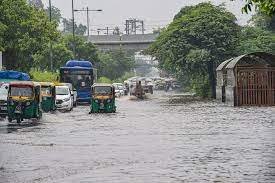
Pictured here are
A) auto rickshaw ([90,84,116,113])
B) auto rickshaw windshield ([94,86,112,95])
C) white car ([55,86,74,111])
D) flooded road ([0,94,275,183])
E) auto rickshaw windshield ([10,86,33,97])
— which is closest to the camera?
flooded road ([0,94,275,183])

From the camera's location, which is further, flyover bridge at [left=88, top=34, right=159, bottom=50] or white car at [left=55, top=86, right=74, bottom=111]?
flyover bridge at [left=88, top=34, right=159, bottom=50]

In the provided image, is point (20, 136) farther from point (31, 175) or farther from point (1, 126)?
point (31, 175)

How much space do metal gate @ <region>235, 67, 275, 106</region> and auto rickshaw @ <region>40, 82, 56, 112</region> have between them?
1460cm

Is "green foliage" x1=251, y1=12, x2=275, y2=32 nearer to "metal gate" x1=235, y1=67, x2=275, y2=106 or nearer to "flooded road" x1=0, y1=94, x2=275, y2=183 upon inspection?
"metal gate" x1=235, y1=67, x2=275, y2=106

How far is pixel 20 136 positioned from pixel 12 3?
31.4 meters

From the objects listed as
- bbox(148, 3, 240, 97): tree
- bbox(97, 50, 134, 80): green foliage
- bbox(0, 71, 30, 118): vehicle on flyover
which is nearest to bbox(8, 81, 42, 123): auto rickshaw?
bbox(0, 71, 30, 118): vehicle on flyover

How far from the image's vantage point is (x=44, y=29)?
194ft

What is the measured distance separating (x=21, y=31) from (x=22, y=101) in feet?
78.0

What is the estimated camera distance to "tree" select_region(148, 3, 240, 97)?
71.6m

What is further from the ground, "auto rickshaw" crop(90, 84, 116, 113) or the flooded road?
"auto rickshaw" crop(90, 84, 116, 113)

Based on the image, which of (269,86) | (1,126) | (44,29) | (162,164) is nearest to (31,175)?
(162,164)

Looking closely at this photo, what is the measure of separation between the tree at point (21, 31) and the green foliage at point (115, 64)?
85.1m

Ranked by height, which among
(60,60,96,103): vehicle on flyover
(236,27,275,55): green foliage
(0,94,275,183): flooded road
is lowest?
(0,94,275,183): flooded road

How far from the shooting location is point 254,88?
53.9m
